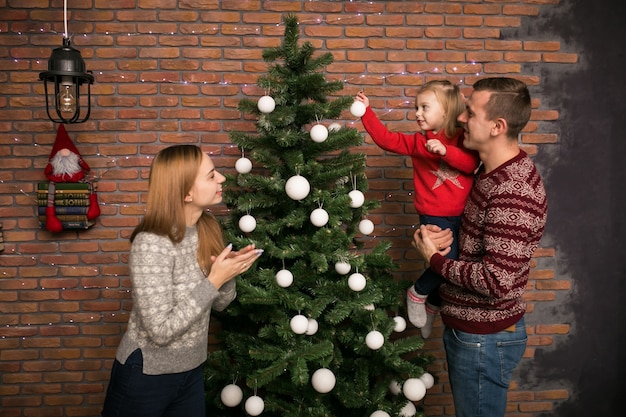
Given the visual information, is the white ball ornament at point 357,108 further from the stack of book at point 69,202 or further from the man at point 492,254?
the stack of book at point 69,202

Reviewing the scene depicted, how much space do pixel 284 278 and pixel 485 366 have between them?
89 cm

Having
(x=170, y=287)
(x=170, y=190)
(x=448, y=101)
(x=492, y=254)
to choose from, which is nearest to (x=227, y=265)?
(x=170, y=287)

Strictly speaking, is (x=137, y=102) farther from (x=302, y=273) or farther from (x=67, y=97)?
(x=302, y=273)

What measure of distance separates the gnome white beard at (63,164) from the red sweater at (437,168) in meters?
1.76

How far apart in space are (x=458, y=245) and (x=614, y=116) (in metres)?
1.86

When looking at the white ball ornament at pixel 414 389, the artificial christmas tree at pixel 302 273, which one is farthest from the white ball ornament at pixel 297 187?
the white ball ornament at pixel 414 389

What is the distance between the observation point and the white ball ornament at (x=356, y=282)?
2437 mm

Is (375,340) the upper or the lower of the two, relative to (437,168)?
lower

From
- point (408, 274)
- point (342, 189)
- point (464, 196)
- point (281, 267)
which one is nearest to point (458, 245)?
point (464, 196)

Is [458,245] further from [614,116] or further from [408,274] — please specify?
[614,116]

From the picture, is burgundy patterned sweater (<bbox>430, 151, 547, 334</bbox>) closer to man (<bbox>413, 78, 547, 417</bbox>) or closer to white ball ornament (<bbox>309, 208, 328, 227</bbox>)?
man (<bbox>413, 78, 547, 417</bbox>)

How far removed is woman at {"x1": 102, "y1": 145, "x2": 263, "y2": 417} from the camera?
1.96 meters

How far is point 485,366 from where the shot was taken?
224 centimetres

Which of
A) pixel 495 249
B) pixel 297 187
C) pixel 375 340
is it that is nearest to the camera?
pixel 495 249
